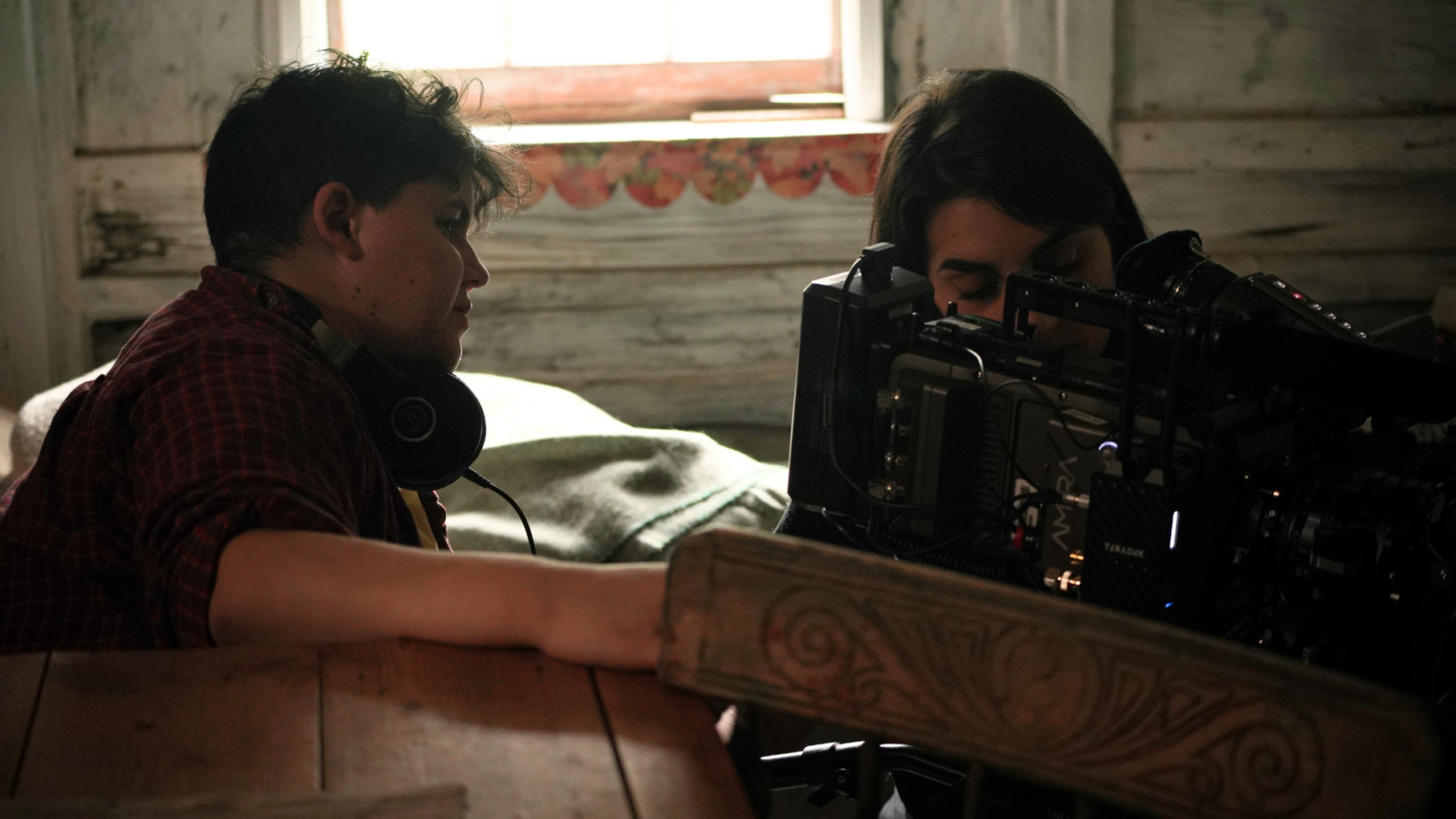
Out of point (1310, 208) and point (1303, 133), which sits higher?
point (1303, 133)

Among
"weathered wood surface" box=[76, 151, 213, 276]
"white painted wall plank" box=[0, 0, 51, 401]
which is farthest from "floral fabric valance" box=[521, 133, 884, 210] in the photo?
"white painted wall plank" box=[0, 0, 51, 401]

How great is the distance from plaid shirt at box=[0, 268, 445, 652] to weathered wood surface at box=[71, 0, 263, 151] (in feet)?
6.02

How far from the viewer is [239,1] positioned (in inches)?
104

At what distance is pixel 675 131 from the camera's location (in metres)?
2.86

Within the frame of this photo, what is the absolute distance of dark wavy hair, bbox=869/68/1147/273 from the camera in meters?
1.52

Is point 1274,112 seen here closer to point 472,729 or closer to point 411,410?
point 411,410

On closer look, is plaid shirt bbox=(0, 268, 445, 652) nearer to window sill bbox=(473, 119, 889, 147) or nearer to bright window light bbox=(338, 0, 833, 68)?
window sill bbox=(473, 119, 889, 147)

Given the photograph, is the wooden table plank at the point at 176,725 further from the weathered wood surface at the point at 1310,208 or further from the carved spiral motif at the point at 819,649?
the weathered wood surface at the point at 1310,208

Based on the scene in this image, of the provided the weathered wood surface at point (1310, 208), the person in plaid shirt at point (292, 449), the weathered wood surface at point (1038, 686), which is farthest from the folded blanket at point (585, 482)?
the weathered wood surface at point (1038, 686)

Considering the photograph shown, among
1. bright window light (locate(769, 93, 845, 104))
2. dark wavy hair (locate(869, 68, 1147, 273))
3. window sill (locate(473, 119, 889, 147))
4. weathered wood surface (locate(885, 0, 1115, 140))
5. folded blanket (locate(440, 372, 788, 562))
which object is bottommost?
folded blanket (locate(440, 372, 788, 562))

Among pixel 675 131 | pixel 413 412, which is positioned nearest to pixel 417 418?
pixel 413 412

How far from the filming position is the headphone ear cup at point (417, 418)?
1119 millimetres

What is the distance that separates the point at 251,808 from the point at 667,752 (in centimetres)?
21

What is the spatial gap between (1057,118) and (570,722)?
121 cm
